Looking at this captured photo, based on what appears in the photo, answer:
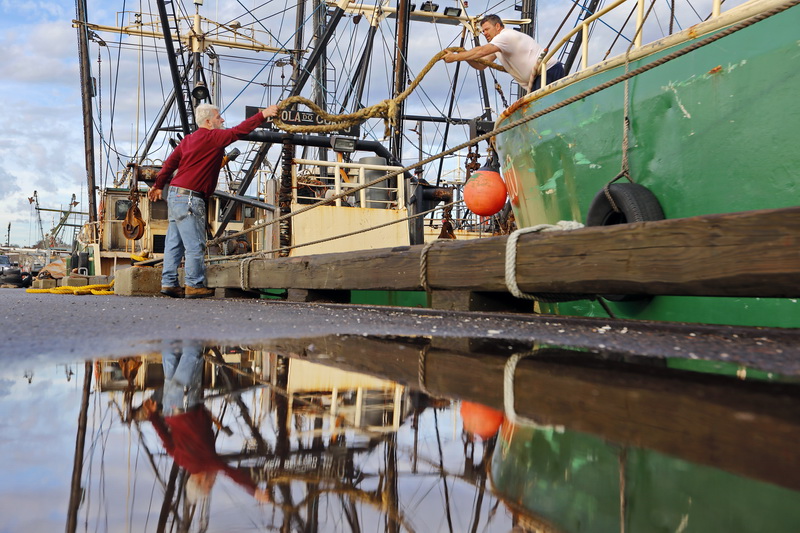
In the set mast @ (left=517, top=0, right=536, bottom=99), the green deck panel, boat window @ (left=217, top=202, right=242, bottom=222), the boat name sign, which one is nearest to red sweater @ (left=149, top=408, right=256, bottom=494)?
the green deck panel

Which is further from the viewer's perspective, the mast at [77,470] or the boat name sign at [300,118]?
the boat name sign at [300,118]

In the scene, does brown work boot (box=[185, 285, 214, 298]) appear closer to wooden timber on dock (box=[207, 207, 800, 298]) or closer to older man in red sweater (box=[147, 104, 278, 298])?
older man in red sweater (box=[147, 104, 278, 298])

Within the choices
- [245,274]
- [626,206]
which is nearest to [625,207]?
[626,206]

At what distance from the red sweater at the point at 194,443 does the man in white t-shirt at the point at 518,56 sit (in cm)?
488

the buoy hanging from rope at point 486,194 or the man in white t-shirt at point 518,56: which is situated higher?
the man in white t-shirt at point 518,56

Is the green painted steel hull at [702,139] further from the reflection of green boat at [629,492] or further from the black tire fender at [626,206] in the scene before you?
the reflection of green boat at [629,492]

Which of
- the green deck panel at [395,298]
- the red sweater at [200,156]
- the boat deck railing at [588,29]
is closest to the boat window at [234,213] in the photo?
the green deck panel at [395,298]

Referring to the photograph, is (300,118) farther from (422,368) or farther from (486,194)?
(422,368)

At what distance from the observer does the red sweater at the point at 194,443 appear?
3.24ft

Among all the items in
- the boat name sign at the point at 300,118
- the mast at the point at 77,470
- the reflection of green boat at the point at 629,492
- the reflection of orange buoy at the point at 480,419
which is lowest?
the reflection of green boat at the point at 629,492

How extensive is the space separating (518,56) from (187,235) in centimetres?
366

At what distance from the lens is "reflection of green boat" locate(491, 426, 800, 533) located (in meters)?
0.82

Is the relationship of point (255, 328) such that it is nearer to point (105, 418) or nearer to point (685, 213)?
point (105, 418)

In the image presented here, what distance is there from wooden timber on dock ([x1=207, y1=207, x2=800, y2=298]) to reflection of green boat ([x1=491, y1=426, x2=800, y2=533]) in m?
1.85
